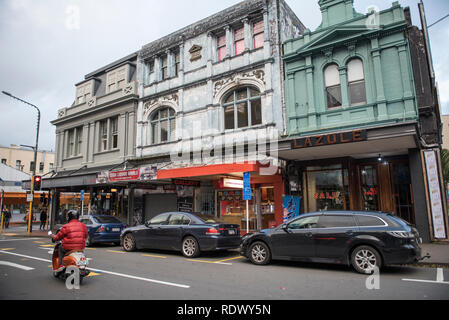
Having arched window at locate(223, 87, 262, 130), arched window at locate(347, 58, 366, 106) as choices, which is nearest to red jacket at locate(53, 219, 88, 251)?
arched window at locate(223, 87, 262, 130)

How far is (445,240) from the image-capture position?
11.6 metres

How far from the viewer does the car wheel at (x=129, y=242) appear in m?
12.0

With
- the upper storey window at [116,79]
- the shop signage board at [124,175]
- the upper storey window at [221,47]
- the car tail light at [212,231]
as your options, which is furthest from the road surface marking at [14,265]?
the upper storey window at [116,79]

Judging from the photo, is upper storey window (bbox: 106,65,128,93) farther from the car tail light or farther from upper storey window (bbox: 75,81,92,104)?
the car tail light

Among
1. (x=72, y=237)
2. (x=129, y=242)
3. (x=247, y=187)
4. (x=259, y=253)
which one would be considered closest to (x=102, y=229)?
(x=129, y=242)

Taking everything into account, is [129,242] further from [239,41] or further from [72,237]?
[239,41]

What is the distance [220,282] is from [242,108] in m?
11.7

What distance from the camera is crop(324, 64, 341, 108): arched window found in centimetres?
1414

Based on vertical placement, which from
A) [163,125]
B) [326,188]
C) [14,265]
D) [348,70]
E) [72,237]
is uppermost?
[348,70]

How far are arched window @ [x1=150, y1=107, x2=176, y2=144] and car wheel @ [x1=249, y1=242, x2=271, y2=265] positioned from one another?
11683 millimetres

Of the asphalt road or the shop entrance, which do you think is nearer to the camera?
the asphalt road

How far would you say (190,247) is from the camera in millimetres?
10500

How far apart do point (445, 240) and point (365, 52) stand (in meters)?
7.97
